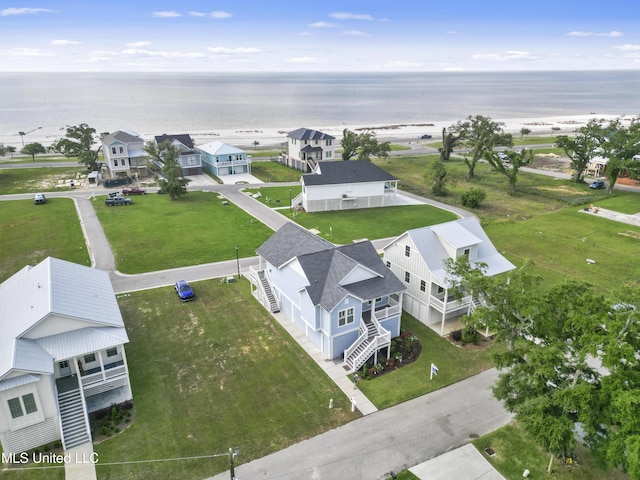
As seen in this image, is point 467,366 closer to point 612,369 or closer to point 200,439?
point 612,369

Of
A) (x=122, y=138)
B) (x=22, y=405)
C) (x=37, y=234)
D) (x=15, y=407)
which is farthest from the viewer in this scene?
(x=122, y=138)

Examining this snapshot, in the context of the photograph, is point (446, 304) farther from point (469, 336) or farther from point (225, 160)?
point (225, 160)

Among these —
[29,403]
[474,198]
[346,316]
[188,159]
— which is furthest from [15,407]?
[188,159]

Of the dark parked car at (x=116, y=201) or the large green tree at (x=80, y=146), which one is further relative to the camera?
the large green tree at (x=80, y=146)

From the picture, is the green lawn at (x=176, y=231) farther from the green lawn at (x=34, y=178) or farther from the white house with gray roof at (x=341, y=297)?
the white house with gray roof at (x=341, y=297)

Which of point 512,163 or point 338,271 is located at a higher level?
point 512,163

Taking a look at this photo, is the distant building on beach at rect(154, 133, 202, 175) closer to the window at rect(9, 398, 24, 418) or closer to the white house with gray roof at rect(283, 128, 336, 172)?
the white house with gray roof at rect(283, 128, 336, 172)

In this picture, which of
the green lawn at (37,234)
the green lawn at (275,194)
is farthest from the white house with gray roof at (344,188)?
the green lawn at (37,234)
